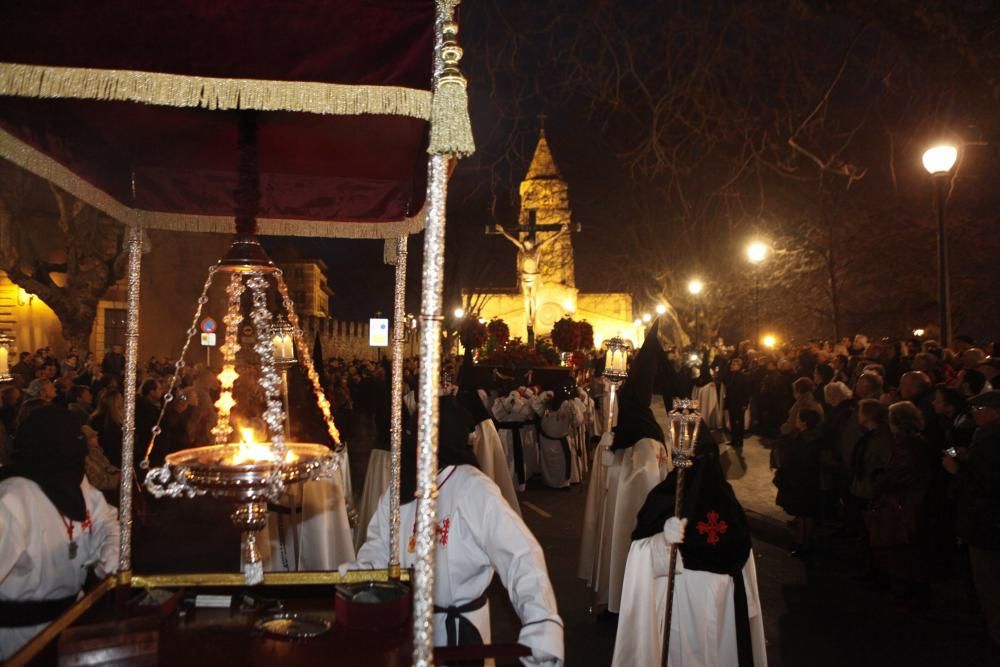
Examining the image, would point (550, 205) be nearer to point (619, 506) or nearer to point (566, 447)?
point (566, 447)

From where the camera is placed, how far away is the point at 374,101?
274 cm

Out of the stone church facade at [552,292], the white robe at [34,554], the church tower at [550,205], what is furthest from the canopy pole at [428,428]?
the church tower at [550,205]

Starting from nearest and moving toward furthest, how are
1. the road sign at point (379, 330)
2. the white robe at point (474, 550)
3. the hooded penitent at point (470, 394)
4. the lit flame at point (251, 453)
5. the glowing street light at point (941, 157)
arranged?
the white robe at point (474, 550) → the lit flame at point (251, 453) → the glowing street light at point (941, 157) → the hooded penitent at point (470, 394) → the road sign at point (379, 330)

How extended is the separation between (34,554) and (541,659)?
286 centimetres

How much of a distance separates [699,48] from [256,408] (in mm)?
7559

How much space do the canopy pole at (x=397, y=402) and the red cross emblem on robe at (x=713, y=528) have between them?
6.30 ft

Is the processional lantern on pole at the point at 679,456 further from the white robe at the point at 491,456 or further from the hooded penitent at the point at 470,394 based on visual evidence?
the white robe at the point at 491,456

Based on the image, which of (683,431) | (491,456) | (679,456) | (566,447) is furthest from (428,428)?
(566,447)

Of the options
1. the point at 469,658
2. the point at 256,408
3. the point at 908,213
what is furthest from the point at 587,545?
the point at 908,213

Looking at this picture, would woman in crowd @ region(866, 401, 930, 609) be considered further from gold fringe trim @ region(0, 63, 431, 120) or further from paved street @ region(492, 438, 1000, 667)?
gold fringe trim @ region(0, 63, 431, 120)

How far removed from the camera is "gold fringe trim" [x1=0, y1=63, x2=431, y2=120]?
255cm

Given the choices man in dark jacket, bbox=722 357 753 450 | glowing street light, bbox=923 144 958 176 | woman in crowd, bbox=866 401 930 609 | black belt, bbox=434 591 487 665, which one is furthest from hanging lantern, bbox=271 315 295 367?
man in dark jacket, bbox=722 357 753 450

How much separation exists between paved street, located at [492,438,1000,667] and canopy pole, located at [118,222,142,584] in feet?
11.9

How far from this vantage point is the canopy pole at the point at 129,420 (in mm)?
3740
